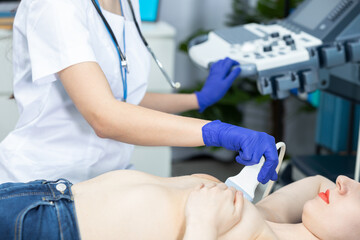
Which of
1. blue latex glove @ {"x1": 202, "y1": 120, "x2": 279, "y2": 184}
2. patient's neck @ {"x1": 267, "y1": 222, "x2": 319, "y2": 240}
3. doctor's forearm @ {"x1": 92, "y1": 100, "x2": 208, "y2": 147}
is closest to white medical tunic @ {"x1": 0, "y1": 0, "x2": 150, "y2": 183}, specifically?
doctor's forearm @ {"x1": 92, "y1": 100, "x2": 208, "y2": 147}

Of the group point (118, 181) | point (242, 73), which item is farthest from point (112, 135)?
point (242, 73)

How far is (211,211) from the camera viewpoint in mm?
1001

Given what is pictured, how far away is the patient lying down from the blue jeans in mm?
23

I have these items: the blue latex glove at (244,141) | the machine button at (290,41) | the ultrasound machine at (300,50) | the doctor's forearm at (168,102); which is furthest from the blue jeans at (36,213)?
the machine button at (290,41)

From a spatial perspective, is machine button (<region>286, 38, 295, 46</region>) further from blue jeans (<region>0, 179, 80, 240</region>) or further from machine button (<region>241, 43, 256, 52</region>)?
blue jeans (<region>0, 179, 80, 240</region>)

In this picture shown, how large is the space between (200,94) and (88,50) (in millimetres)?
567

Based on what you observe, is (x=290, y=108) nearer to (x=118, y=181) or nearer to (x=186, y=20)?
(x=186, y=20)

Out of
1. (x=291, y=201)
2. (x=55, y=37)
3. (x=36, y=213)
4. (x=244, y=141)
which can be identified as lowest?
(x=291, y=201)

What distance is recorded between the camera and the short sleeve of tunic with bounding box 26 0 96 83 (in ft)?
3.76

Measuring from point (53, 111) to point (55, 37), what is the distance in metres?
0.23

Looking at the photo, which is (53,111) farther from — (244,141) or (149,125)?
(244,141)

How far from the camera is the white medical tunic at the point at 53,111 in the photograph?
120 centimetres

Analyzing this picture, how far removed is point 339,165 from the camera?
210cm

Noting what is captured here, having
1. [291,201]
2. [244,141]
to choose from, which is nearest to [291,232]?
[291,201]
